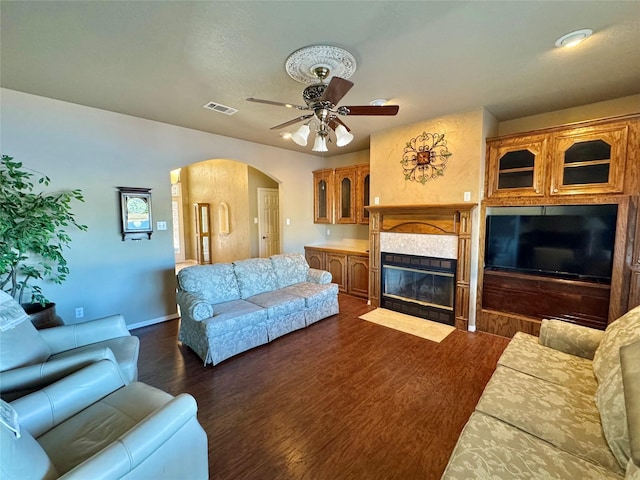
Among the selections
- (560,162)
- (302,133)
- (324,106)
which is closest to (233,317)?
(302,133)

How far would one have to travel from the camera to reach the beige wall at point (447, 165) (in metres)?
3.41

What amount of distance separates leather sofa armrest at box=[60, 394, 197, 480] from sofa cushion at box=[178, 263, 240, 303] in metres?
1.94

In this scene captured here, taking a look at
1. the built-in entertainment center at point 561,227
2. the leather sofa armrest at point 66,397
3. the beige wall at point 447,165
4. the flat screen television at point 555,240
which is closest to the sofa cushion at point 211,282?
the leather sofa armrest at point 66,397

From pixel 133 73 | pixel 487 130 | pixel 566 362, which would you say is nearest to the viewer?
pixel 566 362

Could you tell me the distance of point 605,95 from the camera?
2963 mm

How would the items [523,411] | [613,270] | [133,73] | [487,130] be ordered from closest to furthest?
[523,411] < [133,73] < [613,270] < [487,130]

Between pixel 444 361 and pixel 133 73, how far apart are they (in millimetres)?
3972

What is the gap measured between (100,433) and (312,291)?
262 cm

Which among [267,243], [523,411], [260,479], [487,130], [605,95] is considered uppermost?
[605,95]

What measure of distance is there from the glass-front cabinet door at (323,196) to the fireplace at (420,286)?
1697 millimetres

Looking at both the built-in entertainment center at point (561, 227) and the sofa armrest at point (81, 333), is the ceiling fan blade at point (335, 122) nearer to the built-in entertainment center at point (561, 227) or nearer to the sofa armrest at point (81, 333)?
the built-in entertainment center at point (561, 227)

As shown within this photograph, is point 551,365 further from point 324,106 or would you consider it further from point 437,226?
point 324,106

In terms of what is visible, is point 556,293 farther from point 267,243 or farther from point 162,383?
point 267,243

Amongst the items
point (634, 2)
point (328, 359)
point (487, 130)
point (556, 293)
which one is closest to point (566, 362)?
point (556, 293)
